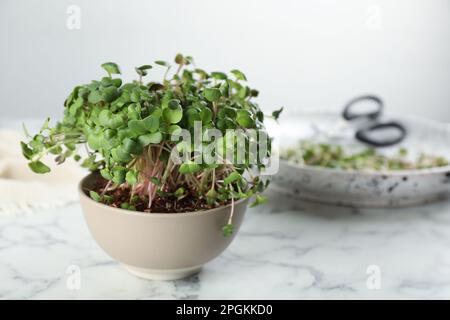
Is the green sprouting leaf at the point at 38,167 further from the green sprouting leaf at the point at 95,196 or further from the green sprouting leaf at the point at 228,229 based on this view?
the green sprouting leaf at the point at 228,229

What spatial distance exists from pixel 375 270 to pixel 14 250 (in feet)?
1.78

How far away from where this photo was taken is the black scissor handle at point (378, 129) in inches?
50.8

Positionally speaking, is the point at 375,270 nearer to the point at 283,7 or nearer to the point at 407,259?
the point at 407,259

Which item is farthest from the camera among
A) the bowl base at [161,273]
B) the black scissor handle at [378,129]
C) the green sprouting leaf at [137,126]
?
the black scissor handle at [378,129]

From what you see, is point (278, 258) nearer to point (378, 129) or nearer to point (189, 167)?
point (189, 167)

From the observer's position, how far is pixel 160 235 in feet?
2.09

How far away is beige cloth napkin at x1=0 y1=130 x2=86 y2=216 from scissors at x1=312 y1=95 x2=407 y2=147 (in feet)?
2.15

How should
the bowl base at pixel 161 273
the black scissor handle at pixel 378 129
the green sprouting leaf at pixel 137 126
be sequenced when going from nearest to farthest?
the green sprouting leaf at pixel 137 126 → the bowl base at pixel 161 273 → the black scissor handle at pixel 378 129

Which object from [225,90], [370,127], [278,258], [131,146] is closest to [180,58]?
[225,90]

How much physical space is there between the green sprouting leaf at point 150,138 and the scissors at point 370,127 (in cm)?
84

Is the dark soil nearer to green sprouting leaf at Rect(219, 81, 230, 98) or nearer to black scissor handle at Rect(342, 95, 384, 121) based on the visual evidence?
green sprouting leaf at Rect(219, 81, 230, 98)

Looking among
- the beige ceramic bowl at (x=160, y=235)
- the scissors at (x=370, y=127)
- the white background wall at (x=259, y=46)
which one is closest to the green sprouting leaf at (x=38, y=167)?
the beige ceramic bowl at (x=160, y=235)

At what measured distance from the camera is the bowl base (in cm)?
69

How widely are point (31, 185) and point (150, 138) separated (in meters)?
0.52
